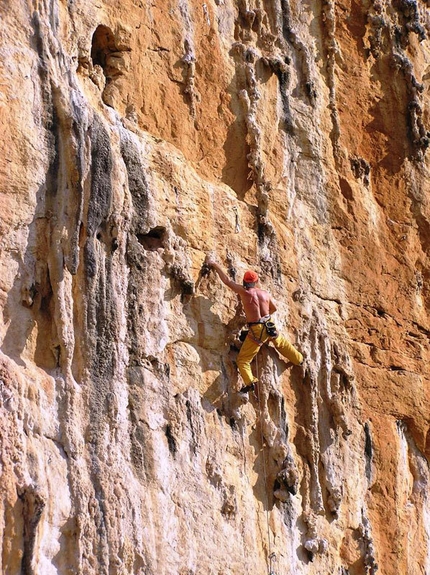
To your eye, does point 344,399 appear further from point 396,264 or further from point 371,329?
point 396,264

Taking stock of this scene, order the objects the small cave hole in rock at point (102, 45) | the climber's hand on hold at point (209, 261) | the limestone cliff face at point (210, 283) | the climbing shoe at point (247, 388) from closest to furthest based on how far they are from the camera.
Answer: the limestone cliff face at point (210, 283), the climbing shoe at point (247, 388), the climber's hand on hold at point (209, 261), the small cave hole in rock at point (102, 45)

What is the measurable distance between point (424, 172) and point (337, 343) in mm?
2684

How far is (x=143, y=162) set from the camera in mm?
9859

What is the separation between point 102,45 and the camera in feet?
34.4

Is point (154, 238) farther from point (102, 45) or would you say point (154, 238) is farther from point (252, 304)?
point (102, 45)

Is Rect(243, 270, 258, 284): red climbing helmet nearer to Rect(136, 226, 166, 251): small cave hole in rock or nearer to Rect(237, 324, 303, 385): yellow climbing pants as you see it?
Rect(237, 324, 303, 385): yellow climbing pants

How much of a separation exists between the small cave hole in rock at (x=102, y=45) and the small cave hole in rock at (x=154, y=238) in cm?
188

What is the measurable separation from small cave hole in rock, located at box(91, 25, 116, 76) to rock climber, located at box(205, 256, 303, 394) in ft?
8.33

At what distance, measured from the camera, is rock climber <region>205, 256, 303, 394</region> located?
9.77 meters

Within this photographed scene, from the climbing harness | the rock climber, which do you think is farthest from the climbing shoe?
the climbing harness

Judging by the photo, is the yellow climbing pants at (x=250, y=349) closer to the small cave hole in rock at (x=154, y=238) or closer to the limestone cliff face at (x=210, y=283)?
the limestone cliff face at (x=210, y=283)

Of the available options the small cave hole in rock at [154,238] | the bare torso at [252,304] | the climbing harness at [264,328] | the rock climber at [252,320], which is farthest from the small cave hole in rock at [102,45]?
the climbing harness at [264,328]

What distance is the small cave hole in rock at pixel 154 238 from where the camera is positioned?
974 cm

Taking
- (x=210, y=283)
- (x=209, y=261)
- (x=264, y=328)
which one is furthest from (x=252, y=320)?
(x=209, y=261)
